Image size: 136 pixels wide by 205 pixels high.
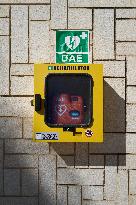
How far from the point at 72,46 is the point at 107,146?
3.16 ft

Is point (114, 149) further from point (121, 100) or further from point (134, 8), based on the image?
point (134, 8)

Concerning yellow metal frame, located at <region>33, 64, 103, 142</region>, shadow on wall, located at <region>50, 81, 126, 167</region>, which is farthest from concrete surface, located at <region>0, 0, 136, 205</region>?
yellow metal frame, located at <region>33, 64, 103, 142</region>

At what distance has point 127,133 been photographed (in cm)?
314

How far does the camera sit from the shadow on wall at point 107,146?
3.13 meters

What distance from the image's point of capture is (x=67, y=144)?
124 inches

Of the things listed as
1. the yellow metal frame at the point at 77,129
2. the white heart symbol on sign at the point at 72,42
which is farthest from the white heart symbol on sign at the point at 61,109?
the white heart symbol on sign at the point at 72,42

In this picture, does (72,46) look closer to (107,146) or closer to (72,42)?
(72,42)

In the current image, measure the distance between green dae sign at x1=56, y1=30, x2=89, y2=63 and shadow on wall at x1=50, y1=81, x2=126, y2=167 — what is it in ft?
1.28

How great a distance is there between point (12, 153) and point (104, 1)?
5.31 feet

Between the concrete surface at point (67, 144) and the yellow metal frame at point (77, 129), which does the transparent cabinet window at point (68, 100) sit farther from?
the concrete surface at point (67, 144)

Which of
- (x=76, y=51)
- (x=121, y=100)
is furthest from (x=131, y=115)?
(x=76, y=51)

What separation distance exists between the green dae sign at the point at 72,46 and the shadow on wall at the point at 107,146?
391mm

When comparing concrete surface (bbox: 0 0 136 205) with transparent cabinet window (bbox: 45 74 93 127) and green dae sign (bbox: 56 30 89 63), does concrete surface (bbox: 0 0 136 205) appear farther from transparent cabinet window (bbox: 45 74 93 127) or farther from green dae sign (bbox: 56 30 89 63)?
transparent cabinet window (bbox: 45 74 93 127)

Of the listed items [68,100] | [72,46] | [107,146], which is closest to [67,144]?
[107,146]
